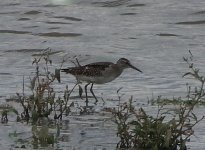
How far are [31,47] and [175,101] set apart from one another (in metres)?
6.07

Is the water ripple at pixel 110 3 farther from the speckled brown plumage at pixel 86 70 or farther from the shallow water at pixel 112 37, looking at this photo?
the speckled brown plumage at pixel 86 70

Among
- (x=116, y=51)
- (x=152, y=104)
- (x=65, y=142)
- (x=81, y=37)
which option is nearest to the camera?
(x=65, y=142)

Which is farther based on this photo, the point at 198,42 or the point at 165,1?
the point at 165,1

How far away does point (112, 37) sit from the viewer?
17.3m

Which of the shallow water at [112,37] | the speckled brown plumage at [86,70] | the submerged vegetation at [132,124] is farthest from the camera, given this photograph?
the shallow water at [112,37]

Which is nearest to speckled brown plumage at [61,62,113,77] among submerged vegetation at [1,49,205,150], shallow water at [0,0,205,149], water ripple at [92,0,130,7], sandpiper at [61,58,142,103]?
sandpiper at [61,58,142,103]

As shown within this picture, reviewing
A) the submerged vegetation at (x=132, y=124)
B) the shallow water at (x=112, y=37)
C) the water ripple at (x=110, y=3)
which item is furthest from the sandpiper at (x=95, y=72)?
the water ripple at (x=110, y=3)

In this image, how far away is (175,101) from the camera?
11.1 metres

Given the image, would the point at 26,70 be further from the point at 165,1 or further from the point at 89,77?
the point at 165,1

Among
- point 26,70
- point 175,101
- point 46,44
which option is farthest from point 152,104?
point 46,44

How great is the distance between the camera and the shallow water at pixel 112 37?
43.4ft

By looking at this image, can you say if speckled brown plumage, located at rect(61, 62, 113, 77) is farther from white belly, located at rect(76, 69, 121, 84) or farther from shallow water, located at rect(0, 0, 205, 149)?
shallow water, located at rect(0, 0, 205, 149)

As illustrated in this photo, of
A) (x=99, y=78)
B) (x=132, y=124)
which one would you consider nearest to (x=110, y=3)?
(x=99, y=78)

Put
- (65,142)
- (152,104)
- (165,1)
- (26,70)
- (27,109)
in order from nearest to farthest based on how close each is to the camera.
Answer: (65,142) < (27,109) < (152,104) < (26,70) < (165,1)
